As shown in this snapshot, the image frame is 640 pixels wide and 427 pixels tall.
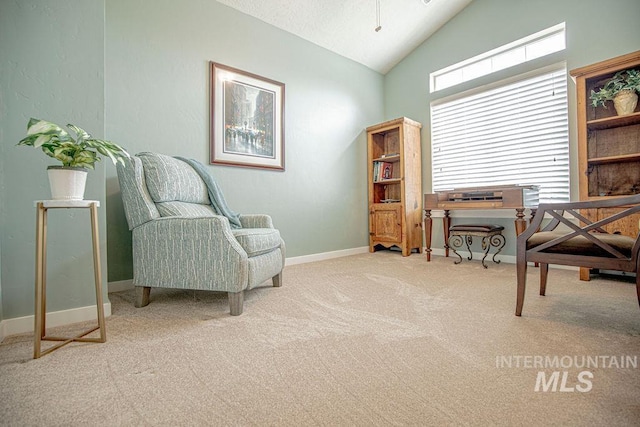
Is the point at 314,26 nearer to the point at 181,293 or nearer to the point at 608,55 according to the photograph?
the point at 608,55

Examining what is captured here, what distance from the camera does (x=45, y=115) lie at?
158cm

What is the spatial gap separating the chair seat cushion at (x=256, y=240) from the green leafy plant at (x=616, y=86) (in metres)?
2.92

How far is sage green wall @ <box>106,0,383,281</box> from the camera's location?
236 cm

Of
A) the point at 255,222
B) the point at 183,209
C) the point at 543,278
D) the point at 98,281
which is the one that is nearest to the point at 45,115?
the point at 183,209

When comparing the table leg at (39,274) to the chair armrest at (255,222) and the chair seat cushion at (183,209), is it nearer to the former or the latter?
the chair seat cushion at (183,209)

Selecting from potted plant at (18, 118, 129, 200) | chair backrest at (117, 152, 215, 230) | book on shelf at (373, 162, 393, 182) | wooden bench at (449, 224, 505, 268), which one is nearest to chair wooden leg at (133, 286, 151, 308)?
chair backrest at (117, 152, 215, 230)

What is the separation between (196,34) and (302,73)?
4.01 feet

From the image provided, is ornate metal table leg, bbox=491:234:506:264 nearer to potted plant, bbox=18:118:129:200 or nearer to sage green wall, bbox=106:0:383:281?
sage green wall, bbox=106:0:383:281

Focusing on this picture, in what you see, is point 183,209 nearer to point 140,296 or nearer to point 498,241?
point 140,296

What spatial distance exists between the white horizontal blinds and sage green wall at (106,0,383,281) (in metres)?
1.08

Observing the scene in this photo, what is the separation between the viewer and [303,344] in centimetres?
134

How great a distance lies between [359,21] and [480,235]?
Result: 2.74m

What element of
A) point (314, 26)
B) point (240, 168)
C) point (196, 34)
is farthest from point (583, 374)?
point (314, 26)

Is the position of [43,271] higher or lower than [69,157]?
lower
